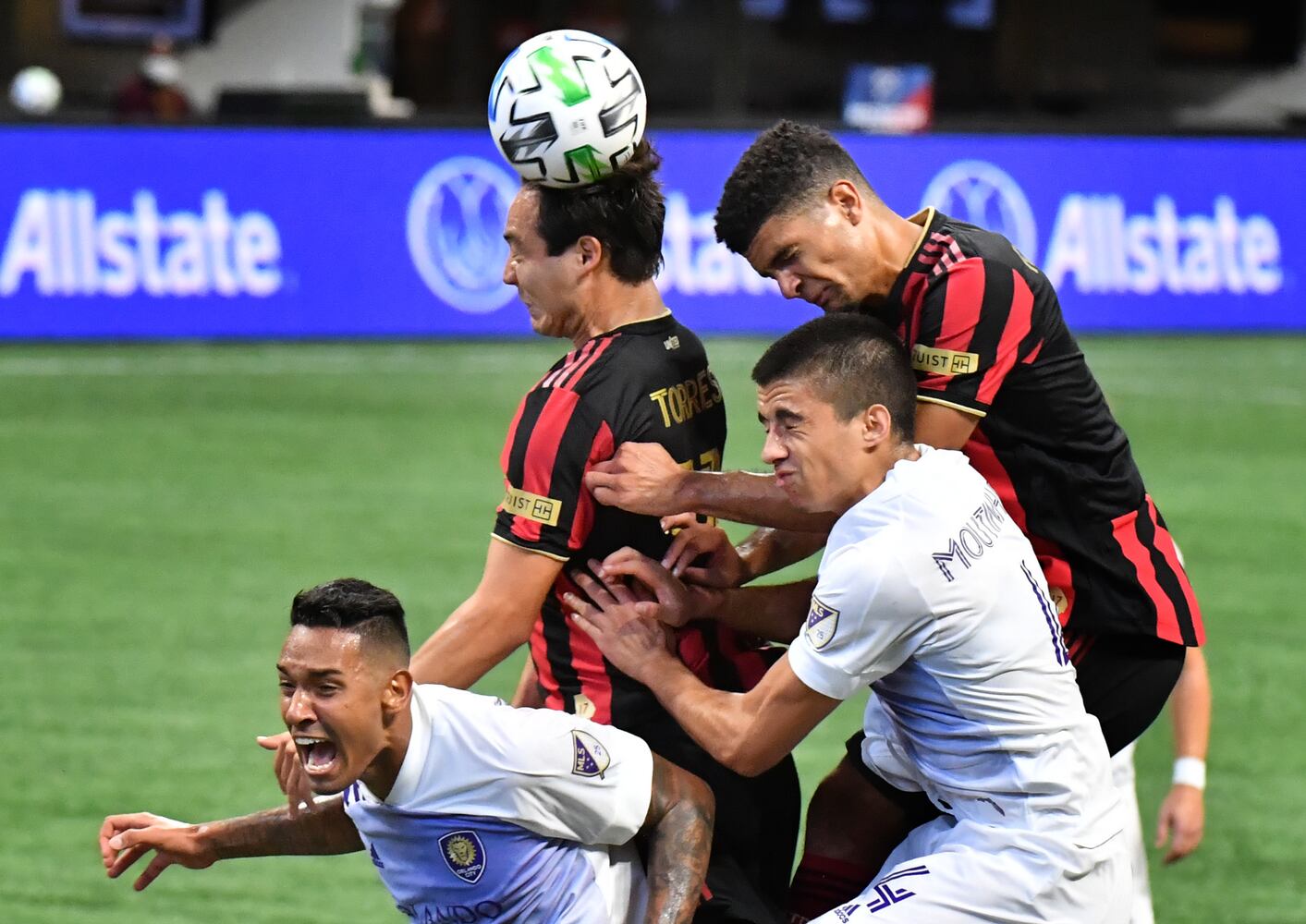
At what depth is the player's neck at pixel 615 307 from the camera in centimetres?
467

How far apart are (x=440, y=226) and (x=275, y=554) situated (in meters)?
6.83

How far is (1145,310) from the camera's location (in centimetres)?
1909

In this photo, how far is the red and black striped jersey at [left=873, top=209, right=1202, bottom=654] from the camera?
4.66 metres

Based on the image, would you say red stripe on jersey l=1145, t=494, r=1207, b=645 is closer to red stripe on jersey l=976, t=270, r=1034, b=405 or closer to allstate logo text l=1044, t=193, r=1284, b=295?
red stripe on jersey l=976, t=270, r=1034, b=405

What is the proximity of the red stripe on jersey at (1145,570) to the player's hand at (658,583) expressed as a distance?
107cm

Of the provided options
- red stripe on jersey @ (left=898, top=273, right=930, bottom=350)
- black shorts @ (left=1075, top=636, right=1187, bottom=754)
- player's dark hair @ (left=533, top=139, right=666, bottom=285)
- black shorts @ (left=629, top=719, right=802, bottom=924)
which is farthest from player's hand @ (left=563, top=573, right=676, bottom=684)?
black shorts @ (left=1075, top=636, right=1187, bottom=754)

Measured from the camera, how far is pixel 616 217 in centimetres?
462

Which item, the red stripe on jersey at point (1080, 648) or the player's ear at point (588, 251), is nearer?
the player's ear at point (588, 251)

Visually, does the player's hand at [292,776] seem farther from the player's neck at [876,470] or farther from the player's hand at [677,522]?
the player's neck at [876,470]

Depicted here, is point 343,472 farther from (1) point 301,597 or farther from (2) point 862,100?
(2) point 862,100

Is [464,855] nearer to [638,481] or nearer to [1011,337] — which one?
[638,481]

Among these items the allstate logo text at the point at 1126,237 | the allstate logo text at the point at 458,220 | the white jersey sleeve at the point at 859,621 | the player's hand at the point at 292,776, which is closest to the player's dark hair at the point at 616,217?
the white jersey sleeve at the point at 859,621

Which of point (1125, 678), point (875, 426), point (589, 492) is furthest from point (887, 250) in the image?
point (1125, 678)

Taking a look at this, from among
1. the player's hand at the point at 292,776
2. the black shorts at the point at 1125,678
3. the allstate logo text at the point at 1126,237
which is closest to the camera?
the player's hand at the point at 292,776
